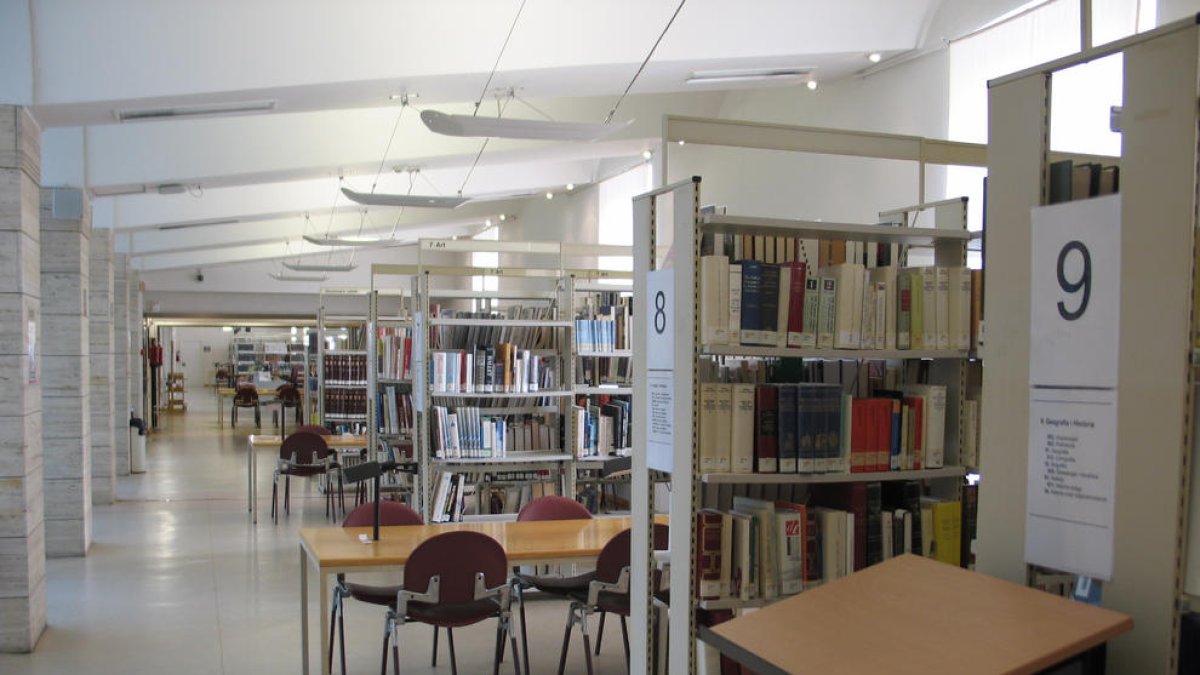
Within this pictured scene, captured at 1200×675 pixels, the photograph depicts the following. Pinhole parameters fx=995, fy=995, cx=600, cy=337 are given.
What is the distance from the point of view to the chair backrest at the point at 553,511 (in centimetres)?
574

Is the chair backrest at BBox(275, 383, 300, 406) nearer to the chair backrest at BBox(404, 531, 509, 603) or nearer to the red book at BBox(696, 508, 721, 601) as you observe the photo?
the chair backrest at BBox(404, 531, 509, 603)

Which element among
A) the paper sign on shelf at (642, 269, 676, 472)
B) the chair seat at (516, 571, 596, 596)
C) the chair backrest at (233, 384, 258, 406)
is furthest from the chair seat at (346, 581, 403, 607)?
the chair backrest at (233, 384, 258, 406)

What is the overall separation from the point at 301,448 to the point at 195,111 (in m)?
4.23

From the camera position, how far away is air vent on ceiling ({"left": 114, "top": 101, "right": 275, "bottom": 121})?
695 cm

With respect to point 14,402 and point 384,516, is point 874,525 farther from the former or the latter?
point 14,402

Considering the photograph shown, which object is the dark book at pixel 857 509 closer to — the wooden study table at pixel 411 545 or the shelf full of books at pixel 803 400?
the shelf full of books at pixel 803 400

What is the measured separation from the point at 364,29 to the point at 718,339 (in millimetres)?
4483

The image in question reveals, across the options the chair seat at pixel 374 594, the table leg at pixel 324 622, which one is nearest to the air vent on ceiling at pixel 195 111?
the chair seat at pixel 374 594

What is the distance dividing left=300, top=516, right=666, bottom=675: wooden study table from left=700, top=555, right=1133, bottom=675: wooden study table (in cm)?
273

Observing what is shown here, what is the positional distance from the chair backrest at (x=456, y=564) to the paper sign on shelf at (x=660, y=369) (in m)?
1.27

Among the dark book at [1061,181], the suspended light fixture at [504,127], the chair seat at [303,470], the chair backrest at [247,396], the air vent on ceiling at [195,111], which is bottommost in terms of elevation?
the chair backrest at [247,396]

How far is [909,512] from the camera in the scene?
389 cm

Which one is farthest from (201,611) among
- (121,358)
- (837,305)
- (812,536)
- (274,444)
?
(121,358)

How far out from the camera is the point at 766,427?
3551 mm
